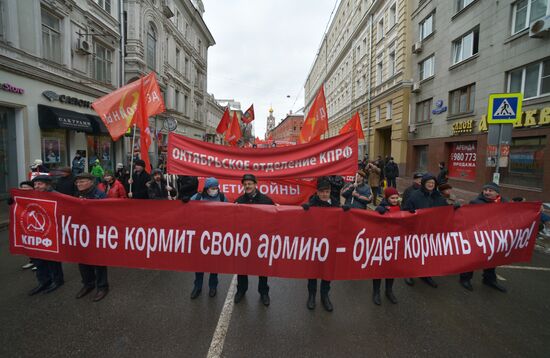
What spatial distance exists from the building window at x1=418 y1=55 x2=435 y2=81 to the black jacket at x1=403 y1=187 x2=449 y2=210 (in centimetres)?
1568

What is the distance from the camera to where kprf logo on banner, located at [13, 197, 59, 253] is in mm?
3561

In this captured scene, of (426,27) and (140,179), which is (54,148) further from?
(426,27)

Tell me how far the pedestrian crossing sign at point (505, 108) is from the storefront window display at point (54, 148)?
51.0 ft

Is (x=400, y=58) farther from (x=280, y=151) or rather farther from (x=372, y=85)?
(x=280, y=151)

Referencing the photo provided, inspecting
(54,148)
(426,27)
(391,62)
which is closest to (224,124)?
(54,148)

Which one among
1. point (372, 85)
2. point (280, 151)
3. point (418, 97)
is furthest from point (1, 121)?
point (372, 85)

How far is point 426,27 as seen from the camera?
1706 centimetres

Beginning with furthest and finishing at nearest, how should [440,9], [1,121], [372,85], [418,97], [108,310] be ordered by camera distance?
1. [372,85]
2. [418,97]
3. [440,9]
4. [1,121]
5. [108,310]

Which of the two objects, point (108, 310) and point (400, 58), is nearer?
point (108, 310)

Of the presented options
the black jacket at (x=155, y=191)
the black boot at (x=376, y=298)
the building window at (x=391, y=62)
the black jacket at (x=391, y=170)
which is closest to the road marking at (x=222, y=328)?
the black boot at (x=376, y=298)

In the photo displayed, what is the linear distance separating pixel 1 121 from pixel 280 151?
1159 centimetres

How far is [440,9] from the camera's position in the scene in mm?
15414

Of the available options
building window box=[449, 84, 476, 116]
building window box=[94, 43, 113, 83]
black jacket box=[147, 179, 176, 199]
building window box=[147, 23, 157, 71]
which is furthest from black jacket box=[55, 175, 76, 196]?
building window box=[147, 23, 157, 71]

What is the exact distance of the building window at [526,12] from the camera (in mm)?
9407
